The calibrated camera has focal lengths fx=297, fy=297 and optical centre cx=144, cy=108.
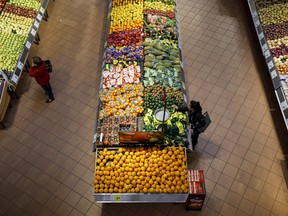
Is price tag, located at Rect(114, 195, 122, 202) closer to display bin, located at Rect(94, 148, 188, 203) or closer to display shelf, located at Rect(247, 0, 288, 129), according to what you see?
display bin, located at Rect(94, 148, 188, 203)

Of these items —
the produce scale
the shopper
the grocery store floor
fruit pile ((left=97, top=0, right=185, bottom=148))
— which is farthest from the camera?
fruit pile ((left=97, top=0, right=185, bottom=148))

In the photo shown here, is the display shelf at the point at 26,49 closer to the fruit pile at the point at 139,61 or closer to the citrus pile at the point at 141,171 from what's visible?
the fruit pile at the point at 139,61

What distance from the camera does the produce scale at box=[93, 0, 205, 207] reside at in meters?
5.78

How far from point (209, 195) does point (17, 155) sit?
456 centimetres

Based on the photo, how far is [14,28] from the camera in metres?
8.43

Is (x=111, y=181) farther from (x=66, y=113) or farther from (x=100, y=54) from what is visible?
(x=100, y=54)

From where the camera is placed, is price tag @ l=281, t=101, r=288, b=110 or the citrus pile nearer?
the citrus pile

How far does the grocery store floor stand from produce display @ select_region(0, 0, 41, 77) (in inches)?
32.8

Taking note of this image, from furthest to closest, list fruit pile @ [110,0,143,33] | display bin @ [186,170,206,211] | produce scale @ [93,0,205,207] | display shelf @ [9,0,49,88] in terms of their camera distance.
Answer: fruit pile @ [110,0,143,33] → display shelf @ [9,0,49,88] → produce scale @ [93,0,205,207] → display bin @ [186,170,206,211]

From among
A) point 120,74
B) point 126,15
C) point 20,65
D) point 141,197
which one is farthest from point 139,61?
point 141,197

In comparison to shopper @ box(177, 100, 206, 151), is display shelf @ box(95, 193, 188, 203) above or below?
below

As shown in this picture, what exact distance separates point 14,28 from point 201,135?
5.98 m

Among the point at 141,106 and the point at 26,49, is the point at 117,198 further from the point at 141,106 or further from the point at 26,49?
the point at 26,49

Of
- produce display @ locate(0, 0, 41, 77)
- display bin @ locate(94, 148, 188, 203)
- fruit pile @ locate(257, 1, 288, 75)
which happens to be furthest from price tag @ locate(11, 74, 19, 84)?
fruit pile @ locate(257, 1, 288, 75)
